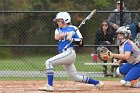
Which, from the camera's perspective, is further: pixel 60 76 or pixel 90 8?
pixel 90 8

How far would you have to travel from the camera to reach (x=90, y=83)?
39.7 feet

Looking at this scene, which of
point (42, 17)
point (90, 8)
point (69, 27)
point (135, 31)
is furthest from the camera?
point (90, 8)

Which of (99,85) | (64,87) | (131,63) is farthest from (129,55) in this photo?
(64,87)

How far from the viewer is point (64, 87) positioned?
12.4 meters

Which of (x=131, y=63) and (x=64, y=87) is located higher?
(x=131, y=63)

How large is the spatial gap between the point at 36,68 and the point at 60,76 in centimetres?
159

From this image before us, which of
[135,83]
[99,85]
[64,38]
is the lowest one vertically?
[99,85]

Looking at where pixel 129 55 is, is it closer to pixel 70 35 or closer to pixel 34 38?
pixel 70 35

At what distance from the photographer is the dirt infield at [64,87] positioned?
11.8 metres

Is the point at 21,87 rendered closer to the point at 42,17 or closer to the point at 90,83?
the point at 90,83

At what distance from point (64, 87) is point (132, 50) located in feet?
5.14

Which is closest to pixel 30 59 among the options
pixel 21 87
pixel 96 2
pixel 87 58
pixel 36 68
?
pixel 36 68

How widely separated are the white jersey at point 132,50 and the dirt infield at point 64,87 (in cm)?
60

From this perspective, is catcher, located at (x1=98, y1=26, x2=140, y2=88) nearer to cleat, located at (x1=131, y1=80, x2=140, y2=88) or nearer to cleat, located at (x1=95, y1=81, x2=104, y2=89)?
cleat, located at (x1=131, y1=80, x2=140, y2=88)
